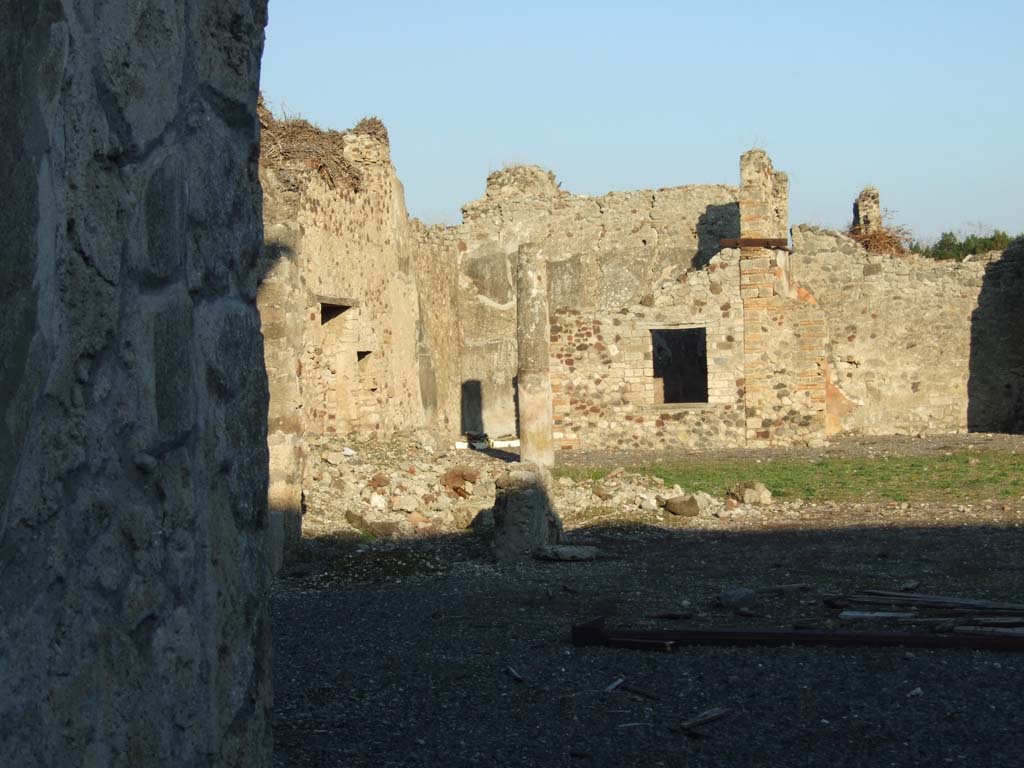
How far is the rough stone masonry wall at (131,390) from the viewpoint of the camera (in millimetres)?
1678

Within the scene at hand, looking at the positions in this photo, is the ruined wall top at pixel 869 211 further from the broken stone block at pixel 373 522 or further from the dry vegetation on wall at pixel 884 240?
the broken stone block at pixel 373 522

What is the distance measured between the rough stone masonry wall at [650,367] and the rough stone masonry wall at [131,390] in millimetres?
16913

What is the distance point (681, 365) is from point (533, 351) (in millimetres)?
7244

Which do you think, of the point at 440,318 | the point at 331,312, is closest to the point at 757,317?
the point at 440,318

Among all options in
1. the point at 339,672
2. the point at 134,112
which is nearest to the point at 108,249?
the point at 134,112

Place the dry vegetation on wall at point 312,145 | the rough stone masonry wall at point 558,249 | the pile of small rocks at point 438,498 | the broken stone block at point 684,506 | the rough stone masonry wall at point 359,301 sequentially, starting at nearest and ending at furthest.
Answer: the pile of small rocks at point 438,498, the broken stone block at point 684,506, the dry vegetation on wall at point 312,145, the rough stone masonry wall at point 359,301, the rough stone masonry wall at point 558,249

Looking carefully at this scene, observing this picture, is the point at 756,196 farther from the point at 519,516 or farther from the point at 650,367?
the point at 519,516

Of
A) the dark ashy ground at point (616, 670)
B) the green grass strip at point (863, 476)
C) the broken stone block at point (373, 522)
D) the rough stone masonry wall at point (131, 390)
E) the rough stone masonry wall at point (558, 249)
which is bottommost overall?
the dark ashy ground at point (616, 670)

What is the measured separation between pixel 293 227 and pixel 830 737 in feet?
19.6

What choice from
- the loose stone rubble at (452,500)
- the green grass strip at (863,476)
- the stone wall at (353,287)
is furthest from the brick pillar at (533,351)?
the loose stone rubble at (452,500)

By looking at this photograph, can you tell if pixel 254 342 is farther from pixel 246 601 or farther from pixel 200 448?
pixel 246 601

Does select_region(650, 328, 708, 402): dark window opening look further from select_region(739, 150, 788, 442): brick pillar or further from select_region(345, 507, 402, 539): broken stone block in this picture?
select_region(345, 507, 402, 539): broken stone block

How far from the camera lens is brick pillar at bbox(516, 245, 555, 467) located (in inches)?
649

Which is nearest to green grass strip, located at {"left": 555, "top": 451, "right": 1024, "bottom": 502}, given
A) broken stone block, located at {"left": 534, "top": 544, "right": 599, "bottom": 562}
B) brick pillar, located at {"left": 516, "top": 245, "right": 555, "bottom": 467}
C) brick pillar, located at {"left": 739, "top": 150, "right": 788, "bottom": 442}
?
brick pillar, located at {"left": 516, "top": 245, "right": 555, "bottom": 467}
